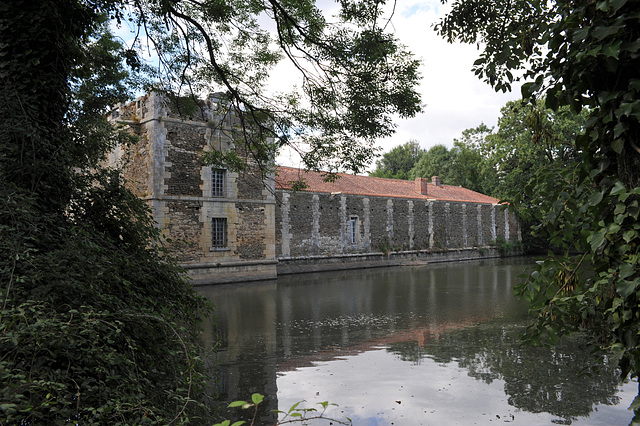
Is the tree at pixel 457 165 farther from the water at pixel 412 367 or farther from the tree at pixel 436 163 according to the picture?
the water at pixel 412 367

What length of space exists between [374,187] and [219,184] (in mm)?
13448

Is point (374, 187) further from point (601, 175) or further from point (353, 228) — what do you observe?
point (601, 175)

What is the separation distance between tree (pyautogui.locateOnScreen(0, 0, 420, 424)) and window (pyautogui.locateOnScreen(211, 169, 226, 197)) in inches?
389

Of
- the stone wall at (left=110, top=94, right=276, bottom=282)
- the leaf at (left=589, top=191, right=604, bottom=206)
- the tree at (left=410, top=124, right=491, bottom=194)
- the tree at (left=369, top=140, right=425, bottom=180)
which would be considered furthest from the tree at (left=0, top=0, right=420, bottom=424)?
the tree at (left=369, top=140, right=425, bottom=180)

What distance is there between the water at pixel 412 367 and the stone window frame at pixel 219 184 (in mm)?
7890

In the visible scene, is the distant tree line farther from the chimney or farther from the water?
the chimney

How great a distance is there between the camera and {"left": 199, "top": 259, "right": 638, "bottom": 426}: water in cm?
421

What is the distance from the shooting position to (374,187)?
95.6ft

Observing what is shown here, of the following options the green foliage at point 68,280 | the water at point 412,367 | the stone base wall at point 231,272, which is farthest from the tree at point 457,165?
the green foliage at point 68,280

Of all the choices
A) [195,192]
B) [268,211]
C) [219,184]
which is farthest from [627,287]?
[268,211]

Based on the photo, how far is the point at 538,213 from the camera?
3.20 metres

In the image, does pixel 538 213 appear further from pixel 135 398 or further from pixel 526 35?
pixel 135 398

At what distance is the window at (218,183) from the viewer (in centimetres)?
1810

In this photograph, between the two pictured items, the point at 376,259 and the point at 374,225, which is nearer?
the point at 376,259
